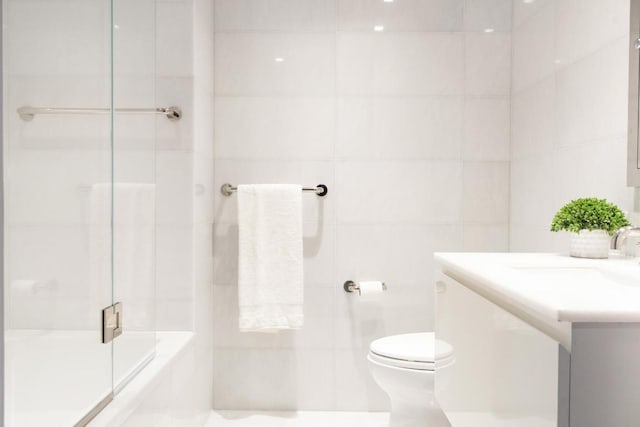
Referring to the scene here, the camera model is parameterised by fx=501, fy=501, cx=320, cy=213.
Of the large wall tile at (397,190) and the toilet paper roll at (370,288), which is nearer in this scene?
the toilet paper roll at (370,288)

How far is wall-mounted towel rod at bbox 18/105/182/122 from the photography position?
897 millimetres

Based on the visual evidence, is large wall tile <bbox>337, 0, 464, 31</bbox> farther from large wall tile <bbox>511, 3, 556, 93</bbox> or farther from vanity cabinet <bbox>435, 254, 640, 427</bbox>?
vanity cabinet <bbox>435, 254, 640, 427</bbox>

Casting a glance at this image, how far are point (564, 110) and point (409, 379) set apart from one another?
3.60ft

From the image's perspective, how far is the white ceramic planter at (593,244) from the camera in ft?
4.15

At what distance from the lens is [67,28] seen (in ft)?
3.45

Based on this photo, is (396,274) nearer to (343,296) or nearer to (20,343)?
(343,296)

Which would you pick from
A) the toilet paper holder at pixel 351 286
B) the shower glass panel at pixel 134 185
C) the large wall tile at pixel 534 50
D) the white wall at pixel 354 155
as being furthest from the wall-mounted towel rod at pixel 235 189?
the large wall tile at pixel 534 50

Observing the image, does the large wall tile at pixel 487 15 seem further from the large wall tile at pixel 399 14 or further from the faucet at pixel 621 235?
the faucet at pixel 621 235

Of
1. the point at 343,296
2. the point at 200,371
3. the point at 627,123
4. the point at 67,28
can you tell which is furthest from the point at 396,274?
the point at 67,28

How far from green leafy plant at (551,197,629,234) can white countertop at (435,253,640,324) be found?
9cm

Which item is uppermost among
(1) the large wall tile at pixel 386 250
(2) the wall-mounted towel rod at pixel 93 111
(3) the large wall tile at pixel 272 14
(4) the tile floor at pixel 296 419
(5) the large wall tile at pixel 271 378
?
(3) the large wall tile at pixel 272 14

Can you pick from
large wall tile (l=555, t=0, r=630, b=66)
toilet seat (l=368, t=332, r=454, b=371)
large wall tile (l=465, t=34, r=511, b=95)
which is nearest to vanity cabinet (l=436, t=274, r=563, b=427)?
toilet seat (l=368, t=332, r=454, b=371)

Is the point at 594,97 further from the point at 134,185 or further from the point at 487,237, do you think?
the point at 134,185

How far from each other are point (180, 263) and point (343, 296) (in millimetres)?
773
